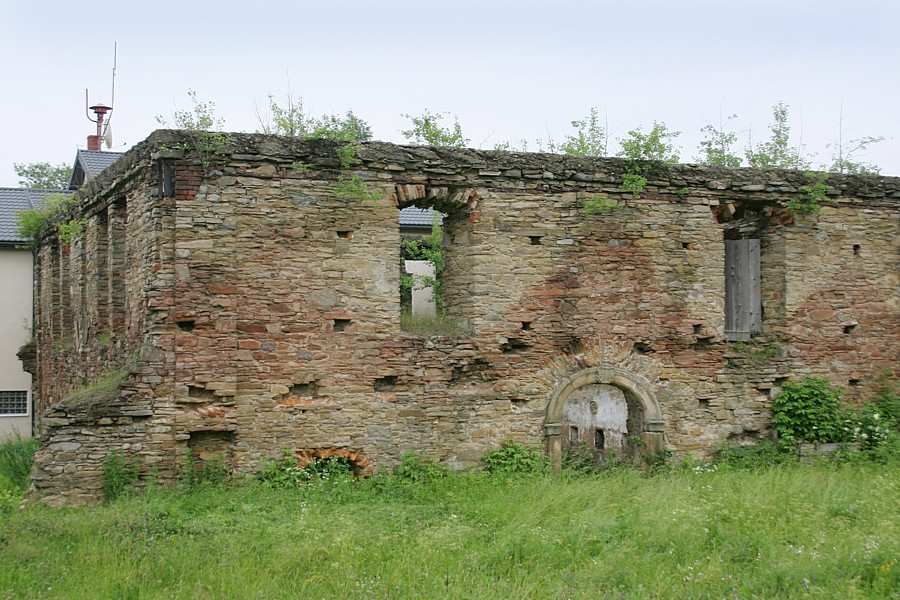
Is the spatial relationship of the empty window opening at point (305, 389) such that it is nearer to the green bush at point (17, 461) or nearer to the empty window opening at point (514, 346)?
the empty window opening at point (514, 346)

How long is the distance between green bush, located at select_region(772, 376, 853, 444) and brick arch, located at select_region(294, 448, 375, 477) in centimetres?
581

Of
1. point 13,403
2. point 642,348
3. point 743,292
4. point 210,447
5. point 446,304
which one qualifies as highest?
point 743,292

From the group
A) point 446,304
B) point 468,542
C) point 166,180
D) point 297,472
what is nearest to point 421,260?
point 446,304

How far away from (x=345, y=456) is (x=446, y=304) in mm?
2488

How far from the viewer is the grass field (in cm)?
668

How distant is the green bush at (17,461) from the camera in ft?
39.9

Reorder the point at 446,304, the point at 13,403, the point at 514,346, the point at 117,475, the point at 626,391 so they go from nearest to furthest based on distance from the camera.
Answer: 1. the point at 117,475
2. the point at 514,346
3. the point at 446,304
4. the point at 626,391
5. the point at 13,403

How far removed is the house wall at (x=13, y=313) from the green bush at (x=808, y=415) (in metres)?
15.5

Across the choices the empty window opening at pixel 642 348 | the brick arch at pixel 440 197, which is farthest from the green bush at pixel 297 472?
the empty window opening at pixel 642 348

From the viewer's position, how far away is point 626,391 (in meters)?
11.5

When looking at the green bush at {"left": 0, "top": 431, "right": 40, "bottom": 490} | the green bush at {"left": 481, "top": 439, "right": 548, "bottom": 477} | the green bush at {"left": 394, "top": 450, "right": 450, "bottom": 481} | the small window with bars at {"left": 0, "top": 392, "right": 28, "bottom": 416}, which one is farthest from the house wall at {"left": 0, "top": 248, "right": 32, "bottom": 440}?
the green bush at {"left": 481, "top": 439, "right": 548, "bottom": 477}

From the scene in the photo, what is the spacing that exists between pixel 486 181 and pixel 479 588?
18.7 feet

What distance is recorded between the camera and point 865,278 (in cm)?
1253

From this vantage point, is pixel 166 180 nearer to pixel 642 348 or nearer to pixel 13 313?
pixel 642 348
